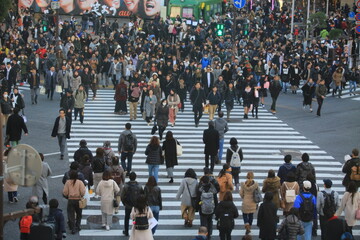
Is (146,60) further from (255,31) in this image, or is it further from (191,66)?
(255,31)

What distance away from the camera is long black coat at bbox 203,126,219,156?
22.3 metres

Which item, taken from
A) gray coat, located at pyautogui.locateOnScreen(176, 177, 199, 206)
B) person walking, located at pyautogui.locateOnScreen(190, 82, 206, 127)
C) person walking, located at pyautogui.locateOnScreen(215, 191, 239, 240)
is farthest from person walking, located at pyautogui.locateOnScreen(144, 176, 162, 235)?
person walking, located at pyautogui.locateOnScreen(190, 82, 206, 127)

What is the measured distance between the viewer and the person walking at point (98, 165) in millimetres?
19359

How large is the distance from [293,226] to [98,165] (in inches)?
216

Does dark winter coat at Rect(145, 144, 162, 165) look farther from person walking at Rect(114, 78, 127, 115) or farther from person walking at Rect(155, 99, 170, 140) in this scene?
person walking at Rect(114, 78, 127, 115)

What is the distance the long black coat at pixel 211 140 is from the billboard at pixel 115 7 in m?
33.6

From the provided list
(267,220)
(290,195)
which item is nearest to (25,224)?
(267,220)

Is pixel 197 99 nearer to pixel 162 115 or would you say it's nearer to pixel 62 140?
pixel 162 115

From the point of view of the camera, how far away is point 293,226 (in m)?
15.6

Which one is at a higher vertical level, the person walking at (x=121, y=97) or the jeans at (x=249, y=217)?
the person walking at (x=121, y=97)

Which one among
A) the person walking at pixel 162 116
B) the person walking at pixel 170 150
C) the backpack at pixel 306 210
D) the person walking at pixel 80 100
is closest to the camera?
the backpack at pixel 306 210

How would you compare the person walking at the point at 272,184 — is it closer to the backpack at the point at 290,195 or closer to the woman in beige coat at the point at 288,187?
the woman in beige coat at the point at 288,187

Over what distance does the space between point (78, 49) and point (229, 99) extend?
14361 mm

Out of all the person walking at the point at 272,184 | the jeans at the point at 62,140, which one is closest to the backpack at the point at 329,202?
the person walking at the point at 272,184
